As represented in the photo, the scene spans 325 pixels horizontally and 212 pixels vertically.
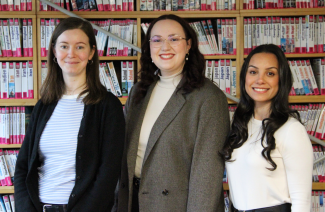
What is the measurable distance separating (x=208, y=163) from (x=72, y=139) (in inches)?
24.4

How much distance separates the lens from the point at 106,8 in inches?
107

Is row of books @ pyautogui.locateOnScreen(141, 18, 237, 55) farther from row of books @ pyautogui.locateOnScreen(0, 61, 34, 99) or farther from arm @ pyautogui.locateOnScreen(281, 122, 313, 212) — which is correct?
arm @ pyautogui.locateOnScreen(281, 122, 313, 212)

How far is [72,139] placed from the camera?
4.38 ft

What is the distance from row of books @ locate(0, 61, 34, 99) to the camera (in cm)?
271

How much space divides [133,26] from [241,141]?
1.70 metres

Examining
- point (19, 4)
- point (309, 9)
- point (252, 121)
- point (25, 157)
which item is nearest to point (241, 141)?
point (252, 121)

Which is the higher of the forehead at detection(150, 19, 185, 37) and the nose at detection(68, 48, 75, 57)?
the forehead at detection(150, 19, 185, 37)

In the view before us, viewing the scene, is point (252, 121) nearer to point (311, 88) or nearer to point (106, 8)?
point (311, 88)

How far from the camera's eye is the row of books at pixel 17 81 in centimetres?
271

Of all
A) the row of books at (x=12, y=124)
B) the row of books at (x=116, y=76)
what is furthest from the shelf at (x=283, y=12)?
the row of books at (x=12, y=124)

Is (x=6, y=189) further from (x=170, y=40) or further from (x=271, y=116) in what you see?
(x=271, y=116)

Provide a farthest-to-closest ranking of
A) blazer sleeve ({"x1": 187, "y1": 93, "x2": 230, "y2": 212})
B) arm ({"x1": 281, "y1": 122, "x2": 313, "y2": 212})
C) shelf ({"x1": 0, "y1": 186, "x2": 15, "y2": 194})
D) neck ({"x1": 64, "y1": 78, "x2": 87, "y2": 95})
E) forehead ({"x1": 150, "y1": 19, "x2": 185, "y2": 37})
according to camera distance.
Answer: shelf ({"x1": 0, "y1": 186, "x2": 15, "y2": 194}) → forehead ({"x1": 150, "y1": 19, "x2": 185, "y2": 37}) → neck ({"x1": 64, "y1": 78, "x2": 87, "y2": 95}) → blazer sleeve ({"x1": 187, "y1": 93, "x2": 230, "y2": 212}) → arm ({"x1": 281, "y1": 122, "x2": 313, "y2": 212})

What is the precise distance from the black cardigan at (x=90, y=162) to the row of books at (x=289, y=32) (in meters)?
1.76

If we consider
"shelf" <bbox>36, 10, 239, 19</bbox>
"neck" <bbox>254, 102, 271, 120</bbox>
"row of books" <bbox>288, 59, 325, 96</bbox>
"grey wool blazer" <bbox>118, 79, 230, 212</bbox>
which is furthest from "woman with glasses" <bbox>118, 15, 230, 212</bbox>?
"row of books" <bbox>288, 59, 325, 96</bbox>
